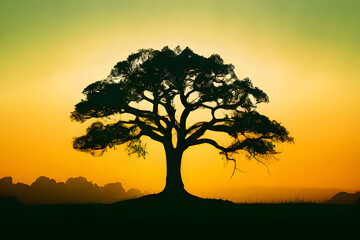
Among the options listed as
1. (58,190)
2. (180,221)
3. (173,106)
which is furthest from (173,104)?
(58,190)

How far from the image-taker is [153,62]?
30328mm

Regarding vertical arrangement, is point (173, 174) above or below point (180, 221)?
above

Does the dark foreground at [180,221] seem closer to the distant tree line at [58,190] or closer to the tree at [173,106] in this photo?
the tree at [173,106]

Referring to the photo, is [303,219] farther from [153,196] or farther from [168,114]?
[168,114]

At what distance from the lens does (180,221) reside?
67.7 ft

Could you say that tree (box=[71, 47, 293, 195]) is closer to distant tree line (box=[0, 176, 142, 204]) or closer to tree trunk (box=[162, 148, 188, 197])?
tree trunk (box=[162, 148, 188, 197])

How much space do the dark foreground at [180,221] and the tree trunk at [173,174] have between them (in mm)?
1285

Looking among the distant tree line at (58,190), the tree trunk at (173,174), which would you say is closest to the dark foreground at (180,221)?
the tree trunk at (173,174)

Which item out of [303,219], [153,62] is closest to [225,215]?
[303,219]

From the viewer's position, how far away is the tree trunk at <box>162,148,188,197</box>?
30.1 m

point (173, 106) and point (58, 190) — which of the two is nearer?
point (173, 106)

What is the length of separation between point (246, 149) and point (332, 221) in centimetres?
1143

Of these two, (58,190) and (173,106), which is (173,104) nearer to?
(173,106)

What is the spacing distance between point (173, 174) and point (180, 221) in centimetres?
998
